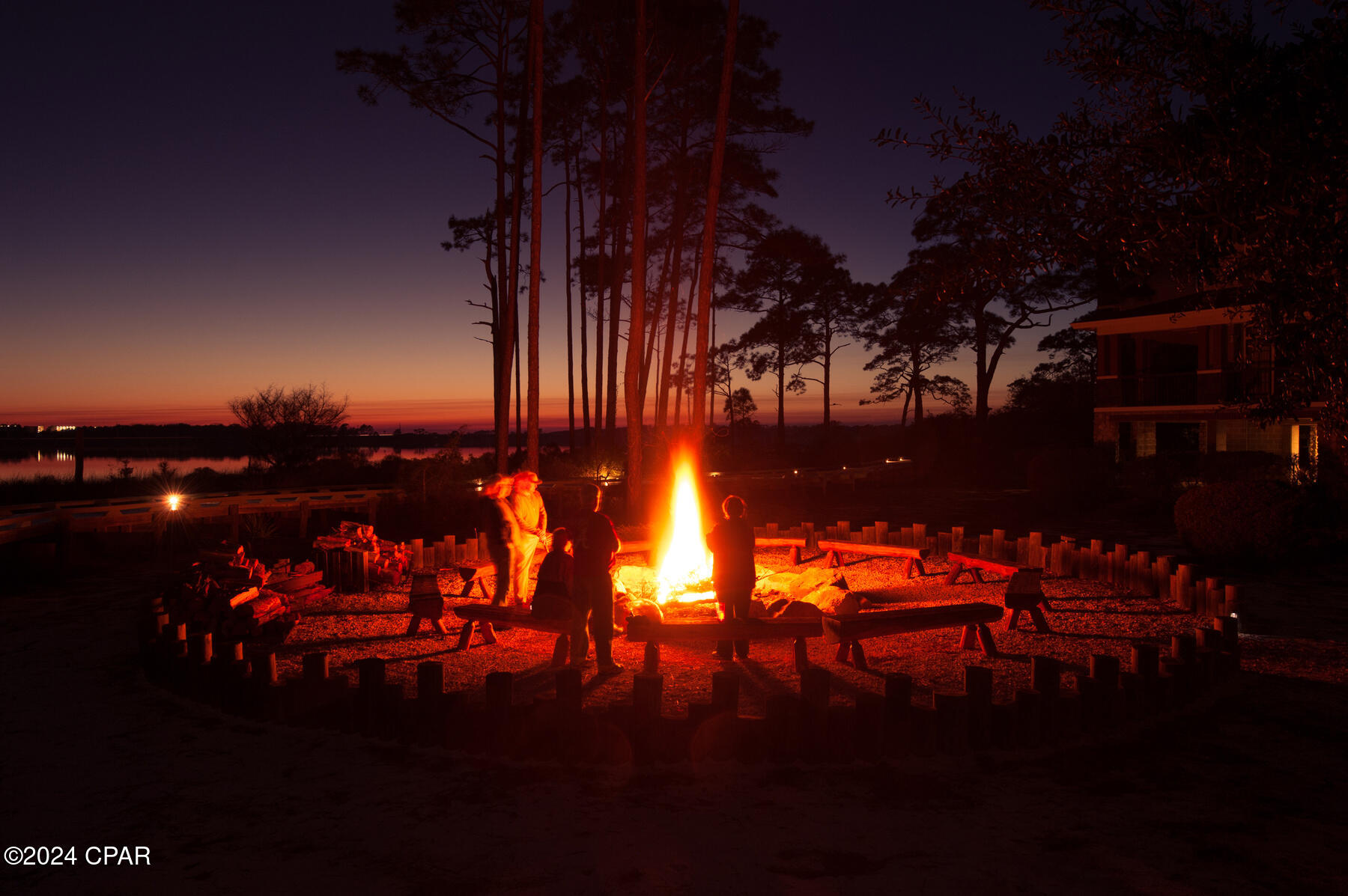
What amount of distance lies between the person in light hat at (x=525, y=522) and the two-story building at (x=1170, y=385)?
19.4 meters

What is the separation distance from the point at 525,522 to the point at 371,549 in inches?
118

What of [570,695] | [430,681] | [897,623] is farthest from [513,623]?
[897,623]

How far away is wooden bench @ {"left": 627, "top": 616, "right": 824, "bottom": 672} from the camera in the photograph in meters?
6.33

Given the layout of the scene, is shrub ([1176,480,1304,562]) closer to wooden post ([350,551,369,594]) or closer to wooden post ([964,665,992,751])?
wooden post ([964,665,992,751])

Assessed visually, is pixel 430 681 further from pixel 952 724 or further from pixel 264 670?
pixel 952 724

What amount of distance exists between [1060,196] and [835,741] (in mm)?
4139

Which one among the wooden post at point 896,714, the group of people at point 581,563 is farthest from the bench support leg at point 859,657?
the wooden post at point 896,714

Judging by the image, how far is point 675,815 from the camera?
3932 millimetres

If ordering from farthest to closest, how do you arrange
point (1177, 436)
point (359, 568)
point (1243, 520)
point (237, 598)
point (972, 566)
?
1. point (1177, 436)
2. point (1243, 520)
3. point (359, 568)
4. point (972, 566)
5. point (237, 598)

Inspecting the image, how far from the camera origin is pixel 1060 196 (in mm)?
5840

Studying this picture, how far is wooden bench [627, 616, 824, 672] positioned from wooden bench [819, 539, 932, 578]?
192 inches

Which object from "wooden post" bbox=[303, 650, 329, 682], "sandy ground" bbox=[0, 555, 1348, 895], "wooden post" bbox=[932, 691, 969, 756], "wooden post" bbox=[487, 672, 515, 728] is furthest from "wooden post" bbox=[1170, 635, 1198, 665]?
"wooden post" bbox=[303, 650, 329, 682]

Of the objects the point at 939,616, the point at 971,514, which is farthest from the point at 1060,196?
the point at 971,514

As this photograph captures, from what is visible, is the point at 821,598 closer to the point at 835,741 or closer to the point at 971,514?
the point at 835,741
